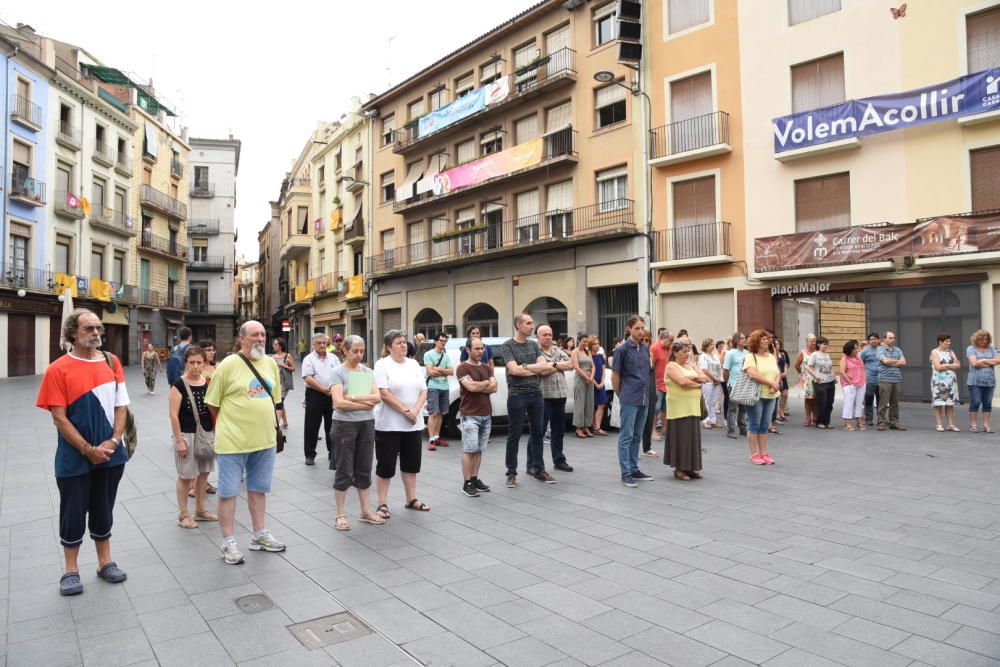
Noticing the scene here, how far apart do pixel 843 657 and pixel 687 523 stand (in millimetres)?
2581

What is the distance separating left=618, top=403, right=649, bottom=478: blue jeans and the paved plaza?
1.11 ft

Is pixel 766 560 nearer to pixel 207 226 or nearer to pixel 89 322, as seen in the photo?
pixel 89 322

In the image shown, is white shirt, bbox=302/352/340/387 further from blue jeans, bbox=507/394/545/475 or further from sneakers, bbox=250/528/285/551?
sneakers, bbox=250/528/285/551

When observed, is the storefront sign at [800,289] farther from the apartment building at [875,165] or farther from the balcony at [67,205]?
the balcony at [67,205]

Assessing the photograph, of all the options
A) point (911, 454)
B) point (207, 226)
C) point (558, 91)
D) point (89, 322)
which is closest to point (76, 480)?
point (89, 322)

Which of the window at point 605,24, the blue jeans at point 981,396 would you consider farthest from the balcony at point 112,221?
the blue jeans at point 981,396

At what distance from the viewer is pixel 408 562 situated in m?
4.93

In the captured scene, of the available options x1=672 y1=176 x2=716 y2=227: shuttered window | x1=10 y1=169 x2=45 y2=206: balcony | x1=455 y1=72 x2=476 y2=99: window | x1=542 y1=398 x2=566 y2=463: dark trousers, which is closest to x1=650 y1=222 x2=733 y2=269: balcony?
x1=672 y1=176 x2=716 y2=227: shuttered window

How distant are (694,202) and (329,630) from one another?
19.6 meters

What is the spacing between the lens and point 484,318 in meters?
28.7

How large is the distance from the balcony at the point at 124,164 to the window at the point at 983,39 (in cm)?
3882

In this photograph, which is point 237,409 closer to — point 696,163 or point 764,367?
point 764,367

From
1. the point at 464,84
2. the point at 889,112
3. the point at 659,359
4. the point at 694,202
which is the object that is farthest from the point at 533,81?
the point at 659,359

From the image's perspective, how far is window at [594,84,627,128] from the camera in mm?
23062
